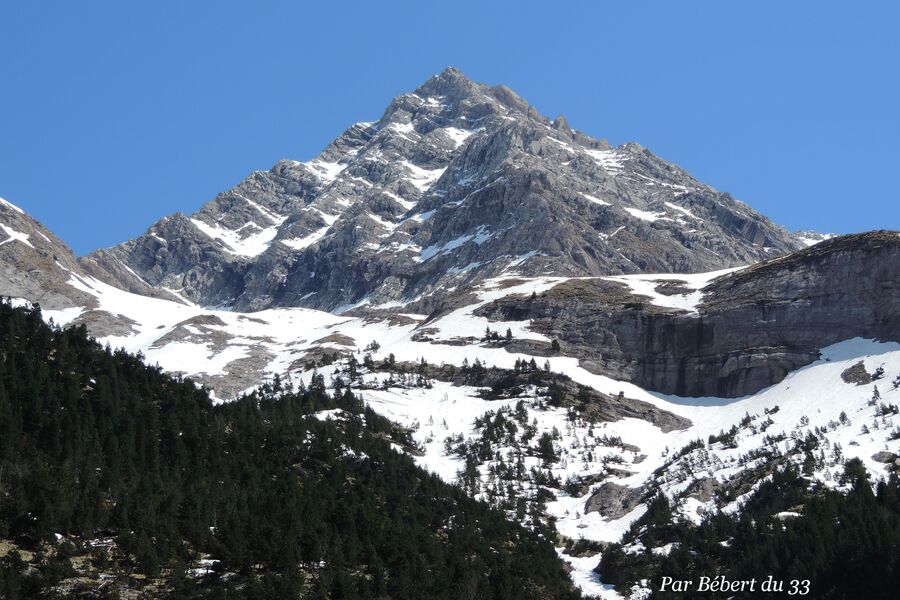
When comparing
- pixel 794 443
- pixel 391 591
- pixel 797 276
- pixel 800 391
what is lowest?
pixel 391 591

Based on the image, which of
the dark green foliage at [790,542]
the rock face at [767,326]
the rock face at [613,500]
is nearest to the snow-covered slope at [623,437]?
the rock face at [613,500]

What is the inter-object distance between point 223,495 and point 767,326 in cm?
12125

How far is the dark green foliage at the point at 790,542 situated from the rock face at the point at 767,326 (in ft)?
203

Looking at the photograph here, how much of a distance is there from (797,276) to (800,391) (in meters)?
34.1

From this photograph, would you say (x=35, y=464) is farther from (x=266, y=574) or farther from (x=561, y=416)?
(x=561, y=416)

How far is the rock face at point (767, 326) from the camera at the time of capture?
7072 inches

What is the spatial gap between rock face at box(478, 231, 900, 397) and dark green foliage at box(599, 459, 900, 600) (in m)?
62.0

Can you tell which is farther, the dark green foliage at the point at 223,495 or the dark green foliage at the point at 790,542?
the dark green foliage at the point at 790,542

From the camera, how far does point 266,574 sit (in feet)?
247

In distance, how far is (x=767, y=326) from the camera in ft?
611

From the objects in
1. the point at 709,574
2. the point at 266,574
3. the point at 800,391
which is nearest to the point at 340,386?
the point at 800,391

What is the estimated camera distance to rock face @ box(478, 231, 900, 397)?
17962 cm

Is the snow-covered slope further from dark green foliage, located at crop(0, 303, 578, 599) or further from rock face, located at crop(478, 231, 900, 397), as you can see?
dark green foliage, located at crop(0, 303, 578, 599)

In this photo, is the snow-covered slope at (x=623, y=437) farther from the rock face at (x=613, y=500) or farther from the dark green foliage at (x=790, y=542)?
the dark green foliage at (x=790, y=542)
